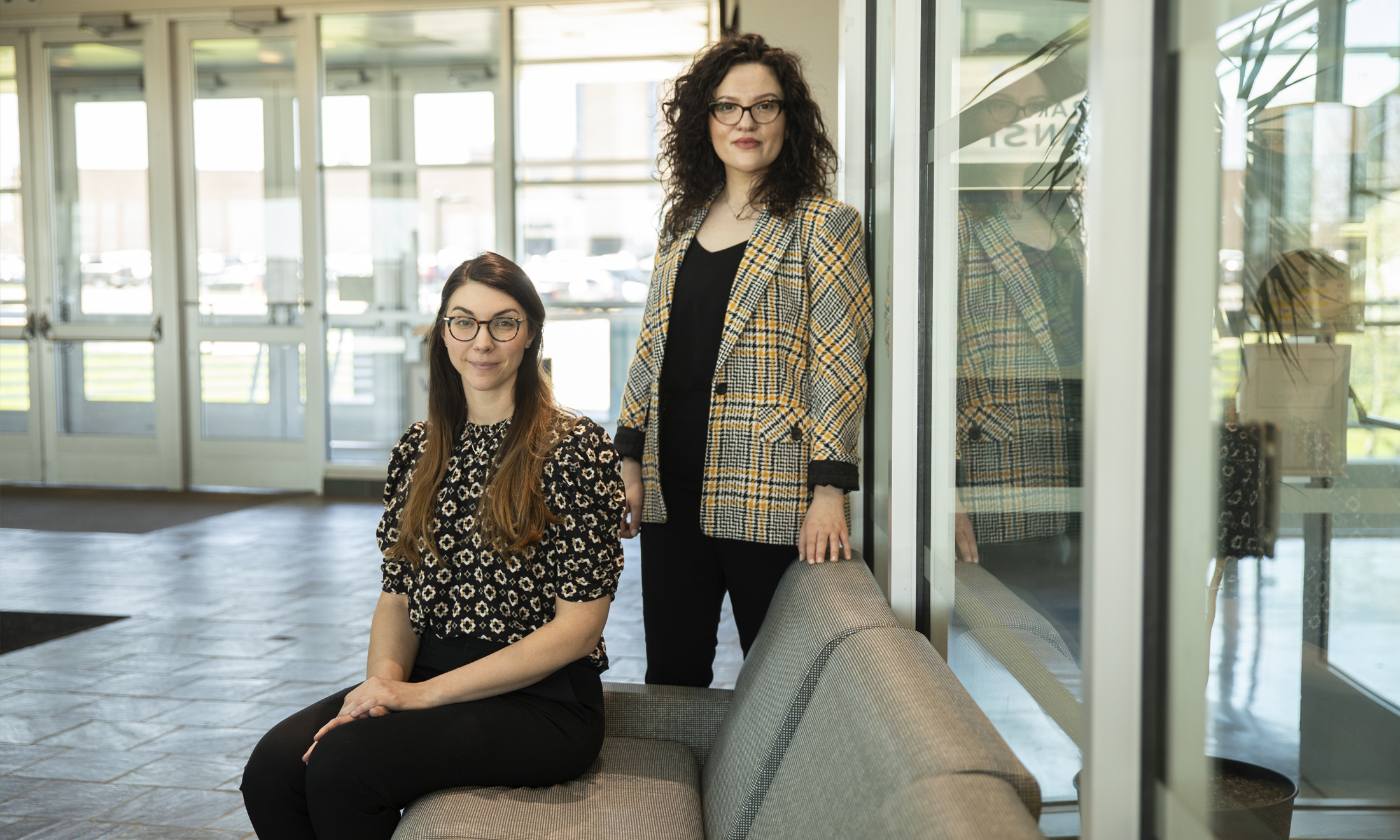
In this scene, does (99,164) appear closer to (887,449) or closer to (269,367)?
(269,367)

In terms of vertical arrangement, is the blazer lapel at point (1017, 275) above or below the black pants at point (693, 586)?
above

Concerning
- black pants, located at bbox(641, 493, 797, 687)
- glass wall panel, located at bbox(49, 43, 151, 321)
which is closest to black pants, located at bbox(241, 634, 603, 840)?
black pants, located at bbox(641, 493, 797, 687)

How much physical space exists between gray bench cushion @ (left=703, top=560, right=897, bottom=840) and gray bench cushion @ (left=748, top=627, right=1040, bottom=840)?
0.05 m

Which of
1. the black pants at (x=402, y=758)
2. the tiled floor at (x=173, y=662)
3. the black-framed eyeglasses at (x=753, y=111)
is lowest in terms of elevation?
the tiled floor at (x=173, y=662)

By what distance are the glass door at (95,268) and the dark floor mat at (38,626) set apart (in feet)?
10.8

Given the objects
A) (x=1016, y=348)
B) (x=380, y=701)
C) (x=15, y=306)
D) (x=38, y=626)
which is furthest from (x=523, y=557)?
(x=15, y=306)

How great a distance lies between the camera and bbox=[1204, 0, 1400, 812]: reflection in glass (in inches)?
30.9

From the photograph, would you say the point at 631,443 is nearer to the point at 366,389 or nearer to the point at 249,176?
the point at 366,389

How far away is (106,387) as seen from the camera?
7.57m

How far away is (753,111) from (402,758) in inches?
47.6

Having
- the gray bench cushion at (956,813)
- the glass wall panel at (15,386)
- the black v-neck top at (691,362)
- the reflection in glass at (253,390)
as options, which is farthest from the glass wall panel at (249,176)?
the gray bench cushion at (956,813)

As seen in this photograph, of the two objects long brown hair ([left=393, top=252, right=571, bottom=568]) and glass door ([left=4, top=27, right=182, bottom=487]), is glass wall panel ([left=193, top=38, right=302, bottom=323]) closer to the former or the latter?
glass door ([left=4, top=27, right=182, bottom=487])

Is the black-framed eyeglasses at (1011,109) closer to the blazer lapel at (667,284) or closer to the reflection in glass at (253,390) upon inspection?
the blazer lapel at (667,284)

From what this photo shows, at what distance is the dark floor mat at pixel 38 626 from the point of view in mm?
4012
